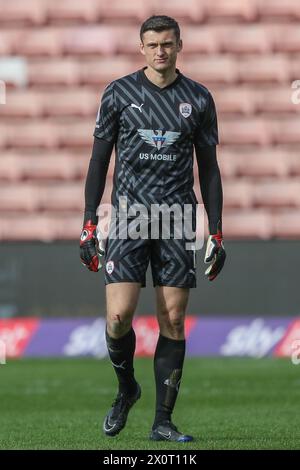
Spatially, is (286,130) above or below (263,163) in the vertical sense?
above

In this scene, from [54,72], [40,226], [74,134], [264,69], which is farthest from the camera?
[54,72]

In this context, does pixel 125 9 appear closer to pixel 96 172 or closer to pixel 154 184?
pixel 96 172

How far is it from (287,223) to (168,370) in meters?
10.8

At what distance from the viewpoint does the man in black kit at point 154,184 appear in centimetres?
654

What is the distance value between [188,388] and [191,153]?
4953mm

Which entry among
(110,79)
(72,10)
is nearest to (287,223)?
(110,79)

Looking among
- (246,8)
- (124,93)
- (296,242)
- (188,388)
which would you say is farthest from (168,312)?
(246,8)

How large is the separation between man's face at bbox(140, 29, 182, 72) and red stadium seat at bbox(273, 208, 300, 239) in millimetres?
10844

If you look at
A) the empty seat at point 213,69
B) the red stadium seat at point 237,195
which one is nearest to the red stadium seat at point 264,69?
the empty seat at point 213,69

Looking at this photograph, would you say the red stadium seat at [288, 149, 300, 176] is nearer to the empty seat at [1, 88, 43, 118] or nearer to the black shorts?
the empty seat at [1, 88, 43, 118]

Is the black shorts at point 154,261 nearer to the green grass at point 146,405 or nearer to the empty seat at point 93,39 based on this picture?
the green grass at point 146,405

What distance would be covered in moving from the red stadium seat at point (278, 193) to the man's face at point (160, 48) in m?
11.1

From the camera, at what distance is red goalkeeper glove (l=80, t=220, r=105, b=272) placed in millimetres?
6582

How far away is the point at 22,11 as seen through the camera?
18.9 meters
